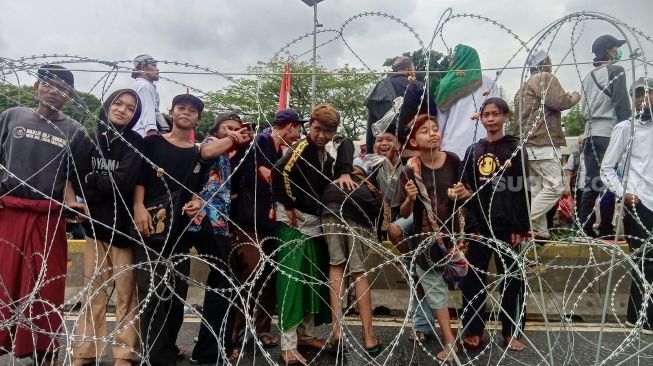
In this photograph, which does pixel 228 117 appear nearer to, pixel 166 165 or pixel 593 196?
pixel 166 165

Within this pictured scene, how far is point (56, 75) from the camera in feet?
10.1

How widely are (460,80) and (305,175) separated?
1.66 m

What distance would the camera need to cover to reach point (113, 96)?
3281 mm

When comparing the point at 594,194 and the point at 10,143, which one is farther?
the point at 594,194

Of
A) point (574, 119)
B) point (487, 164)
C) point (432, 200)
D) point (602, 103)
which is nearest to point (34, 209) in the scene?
point (432, 200)

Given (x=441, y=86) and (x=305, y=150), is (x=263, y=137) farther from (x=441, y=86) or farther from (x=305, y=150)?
(x=441, y=86)

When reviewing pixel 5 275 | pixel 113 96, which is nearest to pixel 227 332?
pixel 5 275

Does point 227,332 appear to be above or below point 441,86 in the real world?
below

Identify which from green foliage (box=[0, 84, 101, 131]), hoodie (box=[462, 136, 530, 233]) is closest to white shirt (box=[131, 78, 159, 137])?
green foliage (box=[0, 84, 101, 131])

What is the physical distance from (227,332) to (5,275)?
1.40 meters

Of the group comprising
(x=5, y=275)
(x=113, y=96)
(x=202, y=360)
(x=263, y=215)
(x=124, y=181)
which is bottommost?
(x=202, y=360)

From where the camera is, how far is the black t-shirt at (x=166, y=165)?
3365mm

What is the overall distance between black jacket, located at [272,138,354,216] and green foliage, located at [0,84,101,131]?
1162mm

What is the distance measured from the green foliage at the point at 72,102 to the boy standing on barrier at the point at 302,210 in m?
1.17
